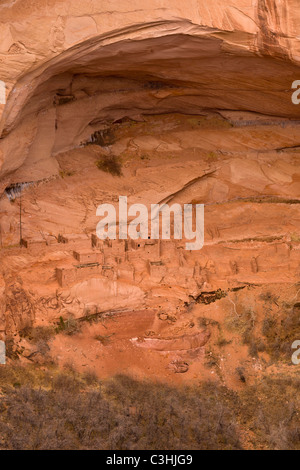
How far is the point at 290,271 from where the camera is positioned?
37.2ft

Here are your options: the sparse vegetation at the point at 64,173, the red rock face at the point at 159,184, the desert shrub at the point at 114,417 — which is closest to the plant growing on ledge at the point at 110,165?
the red rock face at the point at 159,184

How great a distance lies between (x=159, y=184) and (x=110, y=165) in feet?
2.83

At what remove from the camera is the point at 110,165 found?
10.9 meters

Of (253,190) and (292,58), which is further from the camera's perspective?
(253,190)

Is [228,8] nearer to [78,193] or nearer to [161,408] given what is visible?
[78,193]

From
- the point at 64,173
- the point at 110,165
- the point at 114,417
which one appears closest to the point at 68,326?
the point at 114,417

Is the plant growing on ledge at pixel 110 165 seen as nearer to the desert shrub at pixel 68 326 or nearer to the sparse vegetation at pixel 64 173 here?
the sparse vegetation at pixel 64 173

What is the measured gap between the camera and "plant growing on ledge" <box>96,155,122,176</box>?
10875 mm

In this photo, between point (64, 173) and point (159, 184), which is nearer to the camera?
point (64, 173)

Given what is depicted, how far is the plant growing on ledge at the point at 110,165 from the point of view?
1088cm

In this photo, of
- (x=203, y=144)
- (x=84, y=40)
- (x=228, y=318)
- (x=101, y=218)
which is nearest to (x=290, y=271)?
(x=228, y=318)

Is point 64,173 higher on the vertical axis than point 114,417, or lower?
higher

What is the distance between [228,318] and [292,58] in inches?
168

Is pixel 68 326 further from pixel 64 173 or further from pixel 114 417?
pixel 64 173
